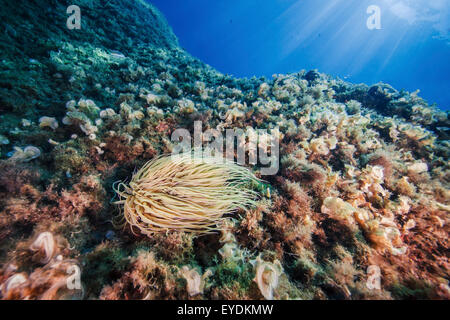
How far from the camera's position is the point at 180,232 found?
6.61ft

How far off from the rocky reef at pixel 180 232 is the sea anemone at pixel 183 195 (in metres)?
0.16

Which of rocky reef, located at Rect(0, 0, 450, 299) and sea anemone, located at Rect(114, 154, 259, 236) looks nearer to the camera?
rocky reef, located at Rect(0, 0, 450, 299)

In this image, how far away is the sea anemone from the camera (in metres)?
2.13

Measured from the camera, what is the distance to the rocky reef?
1657 millimetres

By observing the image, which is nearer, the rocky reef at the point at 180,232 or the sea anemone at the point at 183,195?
the rocky reef at the point at 180,232

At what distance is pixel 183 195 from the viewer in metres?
2.34

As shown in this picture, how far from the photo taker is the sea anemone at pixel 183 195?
2.13 metres

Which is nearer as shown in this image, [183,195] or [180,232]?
[180,232]

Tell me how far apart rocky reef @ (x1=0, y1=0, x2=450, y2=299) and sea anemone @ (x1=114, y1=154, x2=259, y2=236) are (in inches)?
6.1

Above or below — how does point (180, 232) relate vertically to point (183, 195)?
below

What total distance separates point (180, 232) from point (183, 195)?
48 centimetres

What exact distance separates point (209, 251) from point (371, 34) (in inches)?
5484
